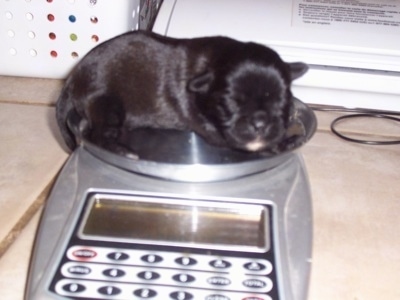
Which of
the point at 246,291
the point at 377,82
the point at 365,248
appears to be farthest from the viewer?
the point at 377,82

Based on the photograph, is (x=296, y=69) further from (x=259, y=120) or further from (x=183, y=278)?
(x=183, y=278)

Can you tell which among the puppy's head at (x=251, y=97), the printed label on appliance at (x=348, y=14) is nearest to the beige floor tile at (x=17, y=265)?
the puppy's head at (x=251, y=97)

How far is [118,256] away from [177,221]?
0.06 meters

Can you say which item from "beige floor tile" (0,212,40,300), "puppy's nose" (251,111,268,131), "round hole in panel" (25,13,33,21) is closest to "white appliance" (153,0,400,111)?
"round hole in panel" (25,13,33,21)

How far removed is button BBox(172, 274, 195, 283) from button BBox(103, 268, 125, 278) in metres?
0.04

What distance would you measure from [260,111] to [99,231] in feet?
0.61

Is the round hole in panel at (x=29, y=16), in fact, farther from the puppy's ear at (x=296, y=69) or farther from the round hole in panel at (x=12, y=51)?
the puppy's ear at (x=296, y=69)

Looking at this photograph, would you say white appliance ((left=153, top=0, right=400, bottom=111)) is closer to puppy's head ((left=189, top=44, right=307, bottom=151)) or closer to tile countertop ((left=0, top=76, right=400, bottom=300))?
tile countertop ((left=0, top=76, right=400, bottom=300))

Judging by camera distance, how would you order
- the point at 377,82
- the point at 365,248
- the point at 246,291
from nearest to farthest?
1. the point at 246,291
2. the point at 365,248
3. the point at 377,82

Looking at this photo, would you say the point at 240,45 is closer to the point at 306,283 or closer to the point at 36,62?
the point at 306,283

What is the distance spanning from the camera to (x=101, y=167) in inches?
22.8

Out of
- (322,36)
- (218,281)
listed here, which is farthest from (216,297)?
(322,36)

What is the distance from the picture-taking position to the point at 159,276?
452 mm

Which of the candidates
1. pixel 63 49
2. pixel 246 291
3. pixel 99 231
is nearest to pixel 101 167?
pixel 99 231
